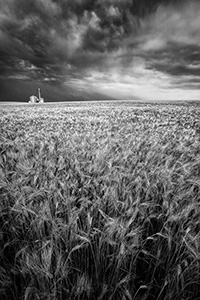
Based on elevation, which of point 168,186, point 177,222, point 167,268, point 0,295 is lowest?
point 0,295

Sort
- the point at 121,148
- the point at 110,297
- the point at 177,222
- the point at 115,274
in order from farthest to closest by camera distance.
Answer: the point at 121,148, the point at 177,222, the point at 115,274, the point at 110,297

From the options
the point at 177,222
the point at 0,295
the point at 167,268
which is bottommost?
the point at 0,295

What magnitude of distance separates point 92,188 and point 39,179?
59 centimetres

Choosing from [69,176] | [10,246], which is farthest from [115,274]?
[69,176]

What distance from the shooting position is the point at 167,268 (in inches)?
47.0

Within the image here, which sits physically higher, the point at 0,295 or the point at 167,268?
the point at 167,268

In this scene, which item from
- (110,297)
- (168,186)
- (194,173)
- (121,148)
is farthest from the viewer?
(121,148)

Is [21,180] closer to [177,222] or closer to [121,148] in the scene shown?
[177,222]

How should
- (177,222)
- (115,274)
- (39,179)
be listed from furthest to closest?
(39,179), (177,222), (115,274)

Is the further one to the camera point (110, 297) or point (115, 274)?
point (115, 274)

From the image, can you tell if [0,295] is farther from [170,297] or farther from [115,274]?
[170,297]

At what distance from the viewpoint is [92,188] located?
1872 mm

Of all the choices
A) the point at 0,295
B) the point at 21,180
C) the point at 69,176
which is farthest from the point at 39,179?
the point at 0,295

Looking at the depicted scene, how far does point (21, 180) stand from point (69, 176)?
495mm
